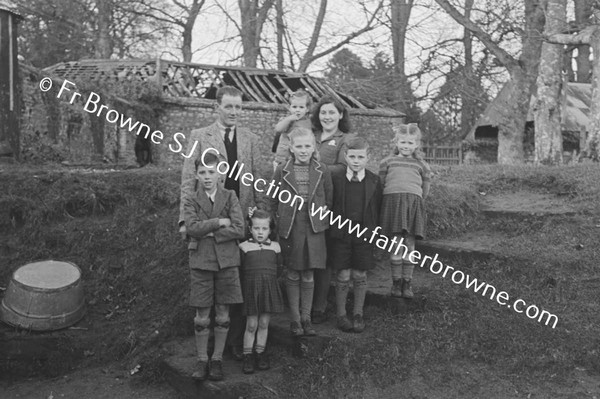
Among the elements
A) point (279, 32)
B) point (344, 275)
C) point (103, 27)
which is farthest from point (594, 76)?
point (103, 27)

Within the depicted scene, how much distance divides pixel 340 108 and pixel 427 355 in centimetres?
214

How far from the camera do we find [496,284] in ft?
18.2

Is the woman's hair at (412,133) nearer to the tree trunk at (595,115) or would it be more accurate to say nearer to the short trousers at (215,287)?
the short trousers at (215,287)

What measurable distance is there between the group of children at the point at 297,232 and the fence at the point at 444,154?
17.6 meters

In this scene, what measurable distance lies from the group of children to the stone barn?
7067mm

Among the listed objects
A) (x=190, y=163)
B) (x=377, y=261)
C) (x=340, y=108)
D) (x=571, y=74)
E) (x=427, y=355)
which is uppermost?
(x=571, y=74)

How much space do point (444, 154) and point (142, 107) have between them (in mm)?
12906

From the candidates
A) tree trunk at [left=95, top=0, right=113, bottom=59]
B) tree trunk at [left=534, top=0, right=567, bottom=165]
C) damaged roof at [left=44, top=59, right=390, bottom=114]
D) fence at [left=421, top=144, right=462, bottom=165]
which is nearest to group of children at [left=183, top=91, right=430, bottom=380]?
tree trunk at [left=534, top=0, right=567, bottom=165]

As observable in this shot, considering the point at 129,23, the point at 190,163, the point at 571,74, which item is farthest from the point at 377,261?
the point at 571,74

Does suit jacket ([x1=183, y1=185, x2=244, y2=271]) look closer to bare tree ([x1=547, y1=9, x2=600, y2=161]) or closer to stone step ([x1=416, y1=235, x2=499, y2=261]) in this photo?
stone step ([x1=416, y1=235, x2=499, y2=261])

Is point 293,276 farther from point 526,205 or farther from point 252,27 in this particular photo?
point 252,27

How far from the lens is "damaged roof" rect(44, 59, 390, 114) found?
1550 centimetres

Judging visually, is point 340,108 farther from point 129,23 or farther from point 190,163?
point 129,23

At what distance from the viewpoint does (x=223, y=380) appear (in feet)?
14.1
